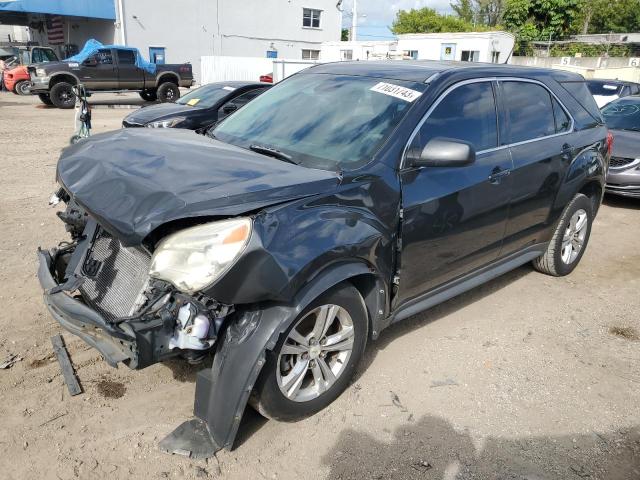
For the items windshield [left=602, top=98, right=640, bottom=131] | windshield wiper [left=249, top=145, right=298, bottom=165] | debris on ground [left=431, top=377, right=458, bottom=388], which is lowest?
debris on ground [left=431, top=377, right=458, bottom=388]

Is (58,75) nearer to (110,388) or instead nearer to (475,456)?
(110,388)

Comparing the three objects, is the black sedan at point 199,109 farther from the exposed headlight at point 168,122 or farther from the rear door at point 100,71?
the rear door at point 100,71

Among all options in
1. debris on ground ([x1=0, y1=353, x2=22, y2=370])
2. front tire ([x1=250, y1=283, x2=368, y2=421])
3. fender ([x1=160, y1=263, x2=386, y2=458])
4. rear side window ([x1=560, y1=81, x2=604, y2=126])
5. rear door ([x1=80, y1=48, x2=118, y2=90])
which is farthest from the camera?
rear door ([x1=80, y1=48, x2=118, y2=90])

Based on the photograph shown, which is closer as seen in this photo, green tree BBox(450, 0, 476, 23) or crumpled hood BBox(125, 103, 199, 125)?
crumpled hood BBox(125, 103, 199, 125)

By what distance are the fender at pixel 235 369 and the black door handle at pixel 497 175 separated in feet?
5.30

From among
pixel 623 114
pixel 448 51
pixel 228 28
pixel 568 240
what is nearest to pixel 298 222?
pixel 568 240

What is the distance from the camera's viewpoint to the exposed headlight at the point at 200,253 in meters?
2.37

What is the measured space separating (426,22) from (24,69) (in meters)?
54.7

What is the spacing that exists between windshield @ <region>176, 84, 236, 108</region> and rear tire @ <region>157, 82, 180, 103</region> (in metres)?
10.6

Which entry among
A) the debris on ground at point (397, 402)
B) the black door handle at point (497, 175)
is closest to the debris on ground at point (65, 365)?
the debris on ground at point (397, 402)

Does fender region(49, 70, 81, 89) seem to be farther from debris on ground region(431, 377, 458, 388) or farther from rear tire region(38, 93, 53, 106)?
debris on ground region(431, 377, 458, 388)

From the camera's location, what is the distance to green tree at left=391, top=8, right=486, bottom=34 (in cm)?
6351

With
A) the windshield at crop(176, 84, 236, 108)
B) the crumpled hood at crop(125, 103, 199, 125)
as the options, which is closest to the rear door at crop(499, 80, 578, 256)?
the crumpled hood at crop(125, 103, 199, 125)

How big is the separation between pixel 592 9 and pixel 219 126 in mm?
61696
